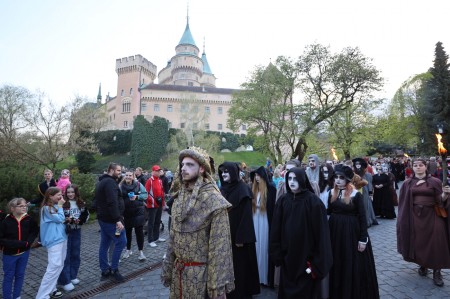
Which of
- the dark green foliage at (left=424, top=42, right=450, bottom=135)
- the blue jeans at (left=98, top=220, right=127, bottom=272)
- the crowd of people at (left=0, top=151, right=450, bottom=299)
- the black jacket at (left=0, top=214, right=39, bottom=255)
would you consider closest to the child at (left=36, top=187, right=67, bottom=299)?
the crowd of people at (left=0, top=151, right=450, bottom=299)

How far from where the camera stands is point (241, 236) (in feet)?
12.9

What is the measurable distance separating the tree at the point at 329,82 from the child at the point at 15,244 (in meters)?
17.8

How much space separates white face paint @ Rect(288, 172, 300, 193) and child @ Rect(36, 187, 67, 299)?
393 centimetres

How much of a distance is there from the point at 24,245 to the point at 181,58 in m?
70.7

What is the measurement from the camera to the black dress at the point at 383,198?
1000 cm

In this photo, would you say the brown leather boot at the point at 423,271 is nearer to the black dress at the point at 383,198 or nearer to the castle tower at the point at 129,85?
the black dress at the point at 383,198

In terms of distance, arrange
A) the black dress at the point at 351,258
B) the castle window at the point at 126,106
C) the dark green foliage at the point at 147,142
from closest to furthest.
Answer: the black dress at the point at 351,258 → the dark green foliage at the point at 147,142 → the castle window at the point at 126,106

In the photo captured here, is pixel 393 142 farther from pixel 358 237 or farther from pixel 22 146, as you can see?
pixel 22 146

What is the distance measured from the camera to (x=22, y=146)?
2180cm

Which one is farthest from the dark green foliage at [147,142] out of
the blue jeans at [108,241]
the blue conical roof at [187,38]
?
the blue jeans at [108,241]

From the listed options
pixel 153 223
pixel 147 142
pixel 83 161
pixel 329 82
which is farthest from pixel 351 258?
pixel 147 142

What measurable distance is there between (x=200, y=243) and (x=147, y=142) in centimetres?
4679

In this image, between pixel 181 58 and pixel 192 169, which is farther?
pixel 181 58

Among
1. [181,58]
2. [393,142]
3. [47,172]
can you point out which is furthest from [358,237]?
[181,58]
